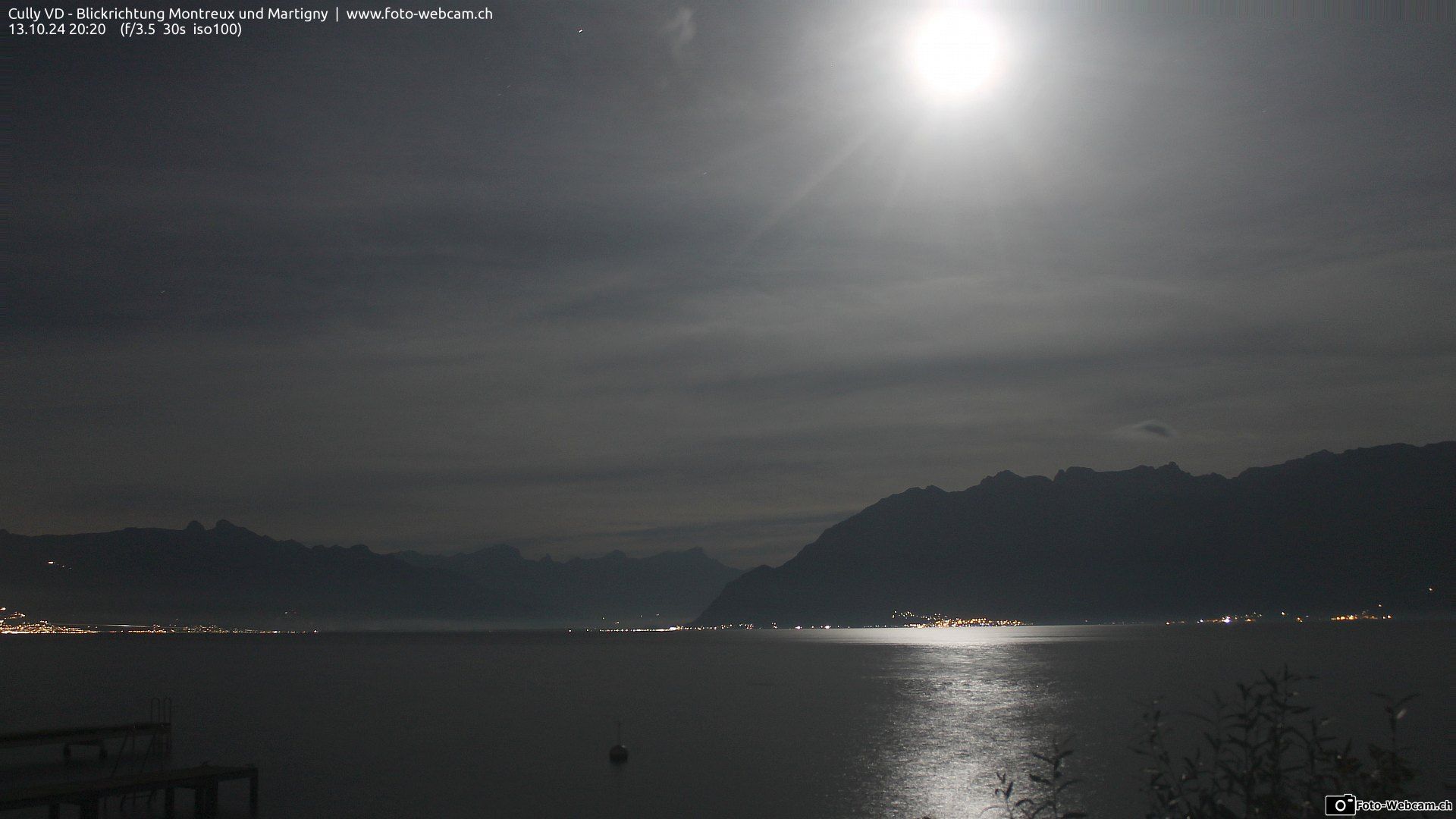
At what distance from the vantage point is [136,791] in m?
42.3

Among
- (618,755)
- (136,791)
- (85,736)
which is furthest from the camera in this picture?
(85,736)

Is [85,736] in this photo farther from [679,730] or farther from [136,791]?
[679,730]

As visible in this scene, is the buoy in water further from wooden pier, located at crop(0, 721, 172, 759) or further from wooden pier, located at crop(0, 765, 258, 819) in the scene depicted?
wooden pier, located at crop(0, 721, 172, 759)

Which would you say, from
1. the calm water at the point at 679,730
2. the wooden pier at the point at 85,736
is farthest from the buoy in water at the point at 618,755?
the wooden pier at the point at 85,736

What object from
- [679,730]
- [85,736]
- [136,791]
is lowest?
[679,730]

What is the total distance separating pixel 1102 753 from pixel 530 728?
4521 cm

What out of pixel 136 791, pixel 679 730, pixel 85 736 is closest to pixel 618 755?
pixel 679 730

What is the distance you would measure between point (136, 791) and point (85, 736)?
26632 millimetres

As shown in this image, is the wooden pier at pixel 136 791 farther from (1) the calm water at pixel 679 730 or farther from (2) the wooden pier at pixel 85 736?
(2) the wooden pier at pixel 85 736

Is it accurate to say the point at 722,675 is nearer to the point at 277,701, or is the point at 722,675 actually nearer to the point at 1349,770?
the point at 277,701

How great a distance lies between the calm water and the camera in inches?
1962

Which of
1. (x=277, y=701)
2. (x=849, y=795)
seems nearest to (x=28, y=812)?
(x=849, y=795)

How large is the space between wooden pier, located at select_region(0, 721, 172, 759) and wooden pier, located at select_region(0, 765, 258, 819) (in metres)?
15.7

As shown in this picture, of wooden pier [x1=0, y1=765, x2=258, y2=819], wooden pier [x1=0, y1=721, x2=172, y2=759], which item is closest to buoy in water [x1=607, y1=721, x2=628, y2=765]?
wooden pier [x1=0, y1=765, x2=258, y2=819]
